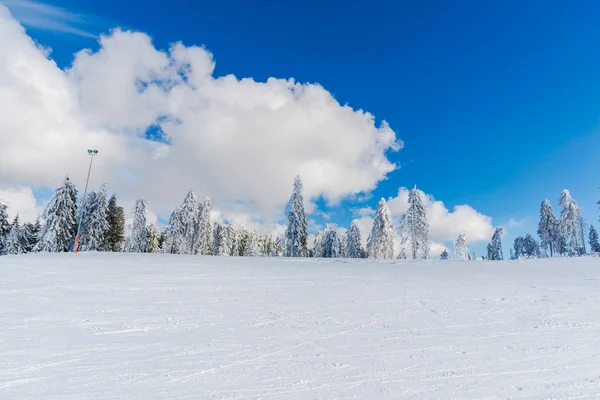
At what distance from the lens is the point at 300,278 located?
52.9ft

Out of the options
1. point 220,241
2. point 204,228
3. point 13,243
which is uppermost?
point 204,228

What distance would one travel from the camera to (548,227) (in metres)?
60.4

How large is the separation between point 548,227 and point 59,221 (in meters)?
77.1

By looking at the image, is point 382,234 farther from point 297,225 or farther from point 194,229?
point 194,229

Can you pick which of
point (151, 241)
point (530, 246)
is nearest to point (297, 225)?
point (151, 241)

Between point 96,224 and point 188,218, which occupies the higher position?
point 188,218

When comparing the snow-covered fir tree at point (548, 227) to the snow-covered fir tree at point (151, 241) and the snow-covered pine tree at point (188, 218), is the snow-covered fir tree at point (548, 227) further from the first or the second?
the snow-covered fir tree at point (151, 241)

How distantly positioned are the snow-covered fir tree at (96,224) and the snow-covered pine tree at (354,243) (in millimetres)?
41196

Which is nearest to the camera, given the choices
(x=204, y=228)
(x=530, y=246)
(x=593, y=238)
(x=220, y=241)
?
(x=204, y=228)

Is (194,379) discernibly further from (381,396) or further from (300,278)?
(300,278)

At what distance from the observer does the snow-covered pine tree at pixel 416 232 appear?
154ft

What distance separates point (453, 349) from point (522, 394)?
198cm

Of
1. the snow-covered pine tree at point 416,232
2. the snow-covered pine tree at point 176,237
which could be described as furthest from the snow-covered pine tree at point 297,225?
the snow-covered pine tree at point 176,237

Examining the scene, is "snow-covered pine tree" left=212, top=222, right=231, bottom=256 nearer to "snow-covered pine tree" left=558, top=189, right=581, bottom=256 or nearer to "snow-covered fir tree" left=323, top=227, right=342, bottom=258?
"snow-covered fir tree" left=323, top=227, right=342, bottom=258
